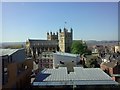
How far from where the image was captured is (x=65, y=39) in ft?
113

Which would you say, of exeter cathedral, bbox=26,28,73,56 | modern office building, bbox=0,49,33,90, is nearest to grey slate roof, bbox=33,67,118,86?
modern office building, bbox=0,49,33,90

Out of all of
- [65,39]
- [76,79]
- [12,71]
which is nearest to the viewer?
[12,71]

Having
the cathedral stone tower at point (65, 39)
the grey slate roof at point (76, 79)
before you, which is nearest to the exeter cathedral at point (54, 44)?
the cathedral stone tower at point (65, 39)

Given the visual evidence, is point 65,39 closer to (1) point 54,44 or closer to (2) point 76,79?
(1) point 54,44

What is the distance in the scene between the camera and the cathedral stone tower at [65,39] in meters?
34.3

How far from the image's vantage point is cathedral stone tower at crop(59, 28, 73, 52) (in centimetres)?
3434

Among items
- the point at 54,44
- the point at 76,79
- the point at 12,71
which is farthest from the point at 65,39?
the point at 12,71

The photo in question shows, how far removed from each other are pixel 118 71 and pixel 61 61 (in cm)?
683

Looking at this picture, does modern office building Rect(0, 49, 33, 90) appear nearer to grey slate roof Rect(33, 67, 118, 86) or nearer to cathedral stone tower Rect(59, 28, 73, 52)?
grey slate roof Rect(33, 67, 118, 86)

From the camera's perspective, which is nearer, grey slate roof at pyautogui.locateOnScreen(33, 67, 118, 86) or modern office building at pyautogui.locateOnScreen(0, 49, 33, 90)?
modern office building at pyautogui.locateOnScreen(0, 49, 33, 90)

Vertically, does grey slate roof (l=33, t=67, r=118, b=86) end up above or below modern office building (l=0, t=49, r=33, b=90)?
below

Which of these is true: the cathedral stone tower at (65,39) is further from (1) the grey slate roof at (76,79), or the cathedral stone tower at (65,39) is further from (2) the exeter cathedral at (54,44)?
(1) the grey slate roof at (76,79)

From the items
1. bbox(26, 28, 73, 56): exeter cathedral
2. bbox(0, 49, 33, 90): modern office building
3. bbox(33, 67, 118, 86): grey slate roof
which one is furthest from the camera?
bbox(26, 28, 73, 56): exeter cathedral

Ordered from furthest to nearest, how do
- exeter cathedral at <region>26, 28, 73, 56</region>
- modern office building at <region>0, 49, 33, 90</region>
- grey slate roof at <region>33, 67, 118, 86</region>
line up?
exeter cathedral at <region>26, 28, 73, 56</region>, grey slate roof at <region>33, 67, 118, 86</region>, modern office building at <region>0, 49, 33, 90</region>
